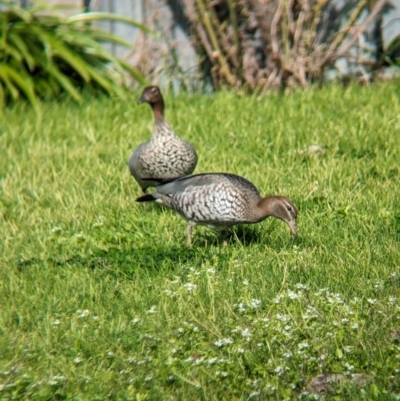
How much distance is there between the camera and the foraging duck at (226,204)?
19.9ft

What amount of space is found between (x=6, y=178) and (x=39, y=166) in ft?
1.23

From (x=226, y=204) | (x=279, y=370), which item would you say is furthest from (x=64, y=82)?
(x=279, y=370)

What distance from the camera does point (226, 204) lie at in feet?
19.8

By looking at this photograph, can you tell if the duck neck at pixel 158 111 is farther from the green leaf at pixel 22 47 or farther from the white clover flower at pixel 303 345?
the white clover flower at pixel 303 345

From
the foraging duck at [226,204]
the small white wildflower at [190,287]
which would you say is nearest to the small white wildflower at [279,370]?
the small white wildflower at [190,287]

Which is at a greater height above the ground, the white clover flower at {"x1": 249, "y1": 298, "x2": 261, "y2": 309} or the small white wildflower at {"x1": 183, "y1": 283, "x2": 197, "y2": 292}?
the white clover flower at {"x1": 249, "y1": 298, "x2": 261, "y2": 309}

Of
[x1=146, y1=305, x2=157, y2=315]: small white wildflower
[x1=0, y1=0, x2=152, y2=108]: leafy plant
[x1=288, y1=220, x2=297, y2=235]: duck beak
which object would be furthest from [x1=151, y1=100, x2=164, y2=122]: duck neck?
[x1=0, y1=0, x2=152, y2=108]: leafy plant

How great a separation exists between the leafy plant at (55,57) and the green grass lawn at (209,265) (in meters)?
0.90

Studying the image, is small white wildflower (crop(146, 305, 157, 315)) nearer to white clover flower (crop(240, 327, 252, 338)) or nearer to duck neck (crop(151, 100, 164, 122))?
white clover flower (crop(240, 327, 252, 338))

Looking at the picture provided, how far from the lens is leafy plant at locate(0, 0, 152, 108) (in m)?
10.2

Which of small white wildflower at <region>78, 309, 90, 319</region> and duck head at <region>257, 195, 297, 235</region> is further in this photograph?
duck head at <region>257, 195, 297, 235</region>

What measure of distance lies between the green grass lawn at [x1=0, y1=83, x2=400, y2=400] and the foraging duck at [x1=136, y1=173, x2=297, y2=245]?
7.4 inches

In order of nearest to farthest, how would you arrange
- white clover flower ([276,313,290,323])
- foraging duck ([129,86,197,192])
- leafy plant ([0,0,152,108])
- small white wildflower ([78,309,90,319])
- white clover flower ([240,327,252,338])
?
white clover flower ([240,327,252,338]) < white clover flower ([276,313,290,323]) < small white wildflower ([78,309,90,319]) < foraging duck ([129,86,197,192]) < leafy plant ([0,0,152,108])

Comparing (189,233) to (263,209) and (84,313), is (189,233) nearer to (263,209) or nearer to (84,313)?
(263,209)
